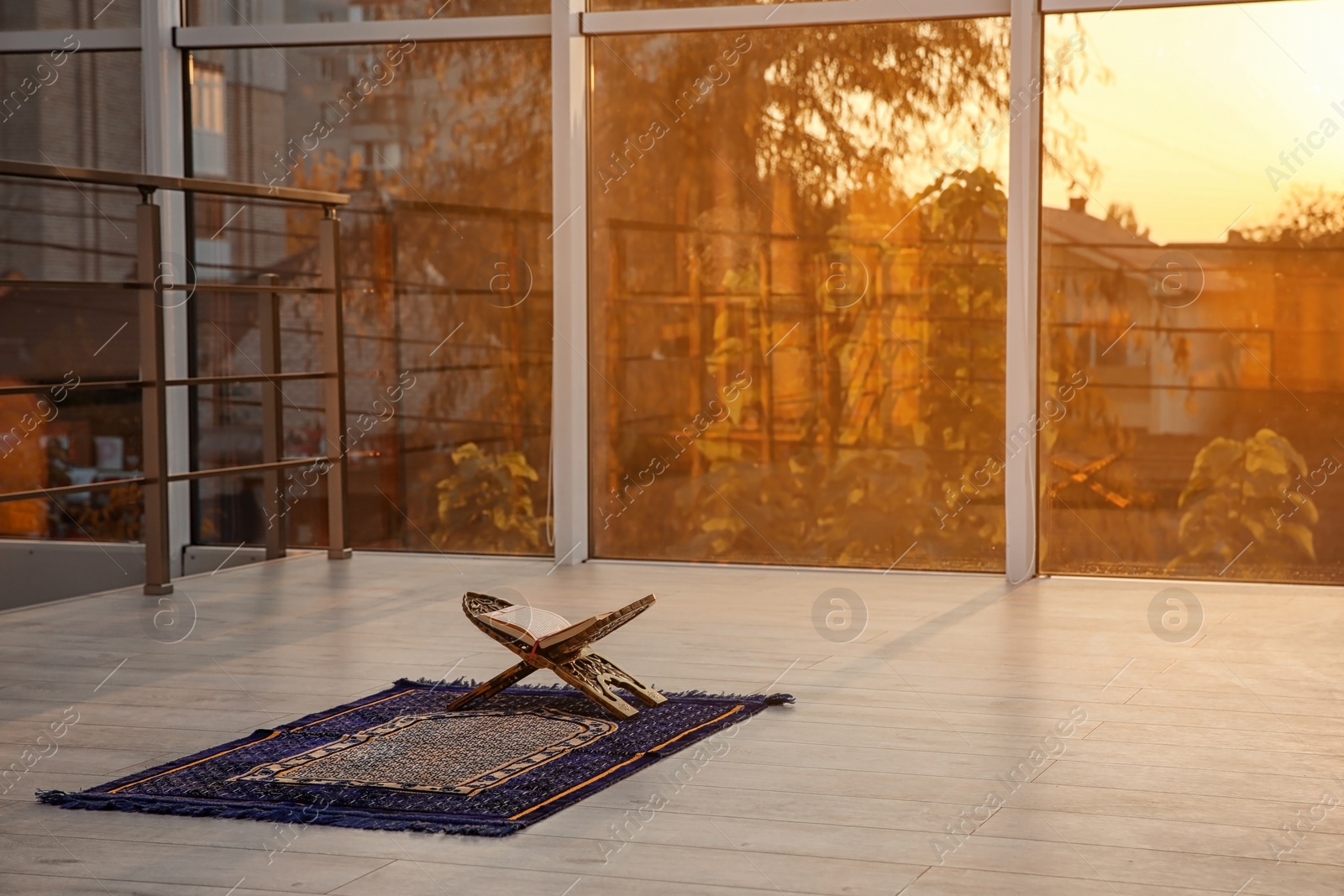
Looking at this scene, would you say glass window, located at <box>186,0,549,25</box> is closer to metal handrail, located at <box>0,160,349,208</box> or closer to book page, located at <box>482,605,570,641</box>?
metal handrail, located at <box>0,160,349,208</box>

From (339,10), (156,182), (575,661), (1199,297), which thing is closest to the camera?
(575,661)

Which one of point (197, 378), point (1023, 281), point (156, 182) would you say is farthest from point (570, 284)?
point (1023, 281)

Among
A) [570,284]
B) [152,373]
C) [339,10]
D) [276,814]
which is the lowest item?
[276,814]

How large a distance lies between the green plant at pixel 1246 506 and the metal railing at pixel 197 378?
2.95 meters

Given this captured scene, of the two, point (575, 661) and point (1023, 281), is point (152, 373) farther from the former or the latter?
point (1023, 281)

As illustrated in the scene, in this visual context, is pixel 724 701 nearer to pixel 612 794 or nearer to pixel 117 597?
pixel 612 794

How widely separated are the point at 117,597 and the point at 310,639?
3.40ft

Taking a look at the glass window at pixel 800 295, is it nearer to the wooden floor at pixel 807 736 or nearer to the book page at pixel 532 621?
the wooden floor at pixel 807 736

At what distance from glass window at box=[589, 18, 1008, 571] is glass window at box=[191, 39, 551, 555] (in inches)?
10.6

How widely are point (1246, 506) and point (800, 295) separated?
64.2 inches

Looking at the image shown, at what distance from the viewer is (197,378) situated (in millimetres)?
5332

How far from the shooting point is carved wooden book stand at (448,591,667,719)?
10.2 feet

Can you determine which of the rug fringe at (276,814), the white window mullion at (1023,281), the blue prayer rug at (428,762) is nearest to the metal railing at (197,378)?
the blue prayer rug at (428,762)

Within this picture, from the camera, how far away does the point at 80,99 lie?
5848 millimetres
